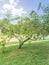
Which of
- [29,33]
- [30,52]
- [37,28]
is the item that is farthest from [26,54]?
[37,28]

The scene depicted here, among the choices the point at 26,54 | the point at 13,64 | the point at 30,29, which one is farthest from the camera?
the point at 26,54

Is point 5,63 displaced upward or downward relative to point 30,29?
downward

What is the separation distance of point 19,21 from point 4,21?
1.25m

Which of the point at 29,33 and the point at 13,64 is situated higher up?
the point at 29,33

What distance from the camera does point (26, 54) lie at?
591 inches

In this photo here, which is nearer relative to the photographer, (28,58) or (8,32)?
(28,58)

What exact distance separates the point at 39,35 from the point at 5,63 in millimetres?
3271

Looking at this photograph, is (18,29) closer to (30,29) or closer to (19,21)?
(19,21)

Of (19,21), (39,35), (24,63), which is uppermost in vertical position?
(19,21)

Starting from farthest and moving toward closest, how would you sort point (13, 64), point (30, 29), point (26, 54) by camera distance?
point (26, 54), point (30, 29), point (13, 64)

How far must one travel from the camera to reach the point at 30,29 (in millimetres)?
13867

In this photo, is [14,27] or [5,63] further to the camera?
[14,27]

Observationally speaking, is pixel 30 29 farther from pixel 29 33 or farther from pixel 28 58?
pixel 28 58

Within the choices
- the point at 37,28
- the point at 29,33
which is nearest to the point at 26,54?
the point at 29,33
